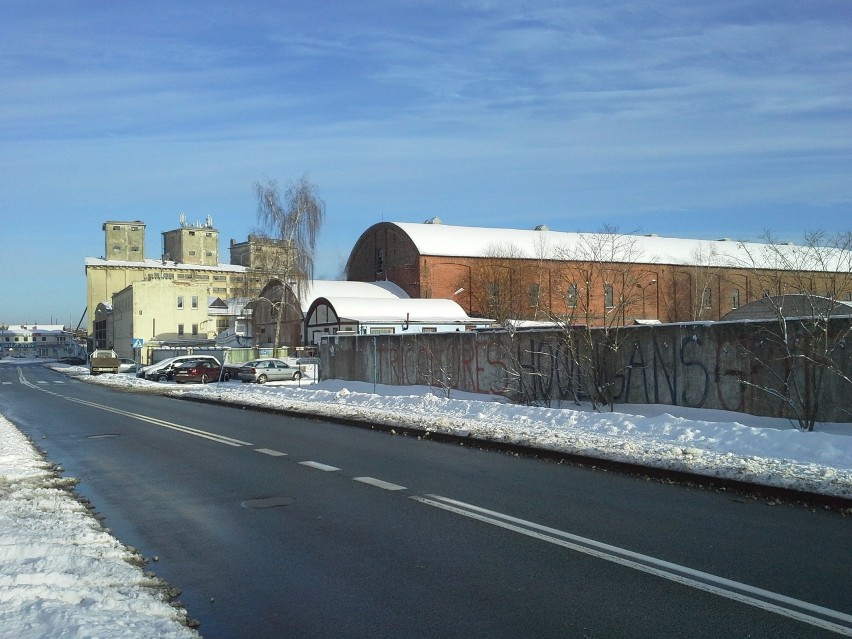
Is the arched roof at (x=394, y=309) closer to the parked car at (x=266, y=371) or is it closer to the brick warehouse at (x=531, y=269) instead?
the brick warehouse at (x=531, y=269)

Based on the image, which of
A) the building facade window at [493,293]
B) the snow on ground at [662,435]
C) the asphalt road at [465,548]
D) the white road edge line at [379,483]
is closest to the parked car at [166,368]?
the building facade window at [493,293]

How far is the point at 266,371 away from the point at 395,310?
12.9m

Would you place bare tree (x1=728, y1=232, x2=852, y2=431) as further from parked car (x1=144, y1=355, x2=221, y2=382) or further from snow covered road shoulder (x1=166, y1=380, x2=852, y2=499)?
parked car (x1=144, y1=355, x2=221, y2=382)

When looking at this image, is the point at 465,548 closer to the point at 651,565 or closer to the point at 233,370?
the point at 651,565

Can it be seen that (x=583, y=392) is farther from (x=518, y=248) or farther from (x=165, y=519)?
(x=518, y=248)

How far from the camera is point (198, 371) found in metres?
45.7

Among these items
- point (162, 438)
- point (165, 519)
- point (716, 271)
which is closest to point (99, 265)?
point (716, 271)

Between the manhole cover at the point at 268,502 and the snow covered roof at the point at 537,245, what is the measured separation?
51.4 m

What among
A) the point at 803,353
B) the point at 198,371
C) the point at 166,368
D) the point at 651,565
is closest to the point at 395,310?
the point at 198,371

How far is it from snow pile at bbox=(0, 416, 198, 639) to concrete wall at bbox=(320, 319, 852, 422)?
1298 cm

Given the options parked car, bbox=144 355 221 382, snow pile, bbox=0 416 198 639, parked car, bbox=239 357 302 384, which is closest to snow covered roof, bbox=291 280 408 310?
parked car, bbox=144 355 221 382

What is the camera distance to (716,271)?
209 feet

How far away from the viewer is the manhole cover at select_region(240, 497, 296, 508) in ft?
30.6

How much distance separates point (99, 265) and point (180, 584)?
130 metres
